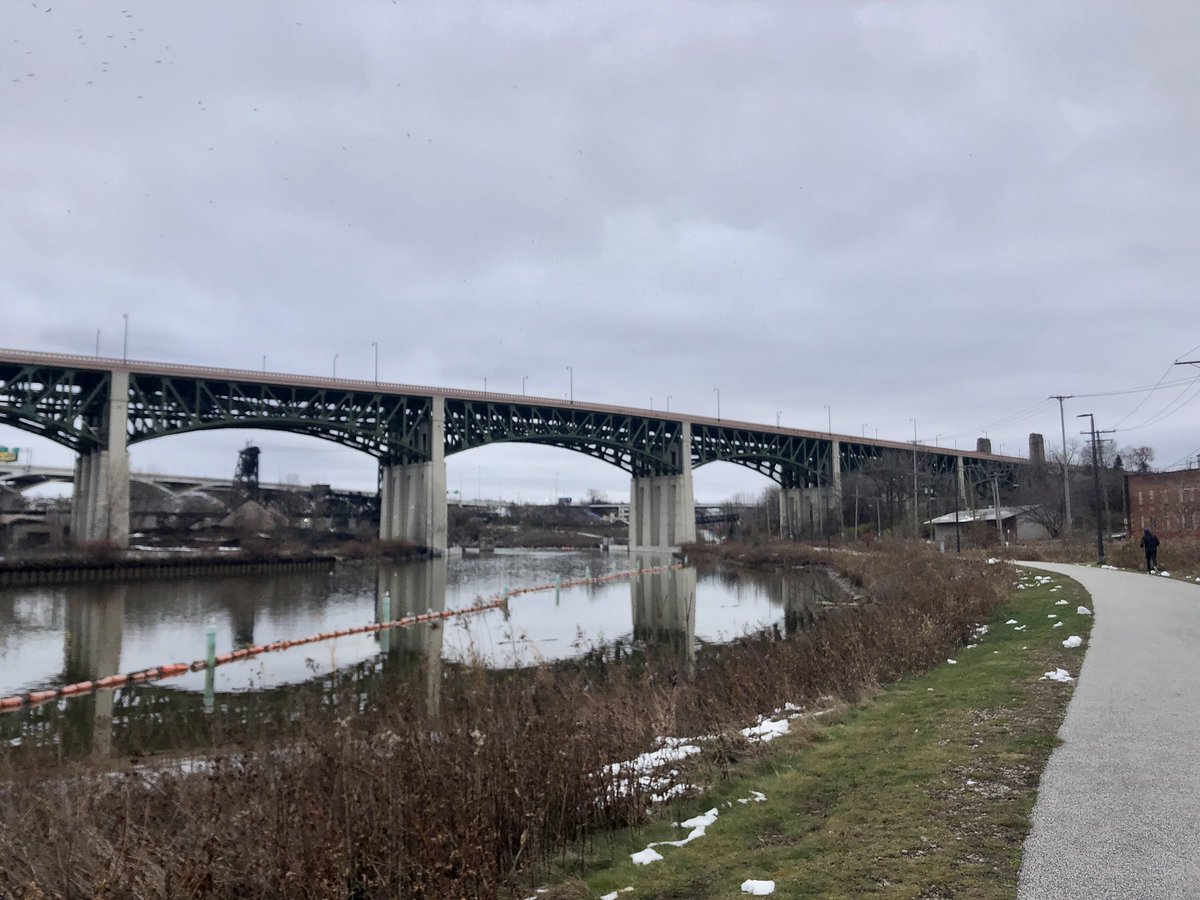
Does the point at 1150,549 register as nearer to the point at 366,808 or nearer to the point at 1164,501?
the point at 1164,501

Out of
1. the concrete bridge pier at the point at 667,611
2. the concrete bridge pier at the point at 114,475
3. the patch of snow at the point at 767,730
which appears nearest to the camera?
the patch of snow at the point at 767,730

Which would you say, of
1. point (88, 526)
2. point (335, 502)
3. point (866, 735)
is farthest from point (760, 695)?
point (335, 502)

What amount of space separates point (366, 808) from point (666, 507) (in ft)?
298

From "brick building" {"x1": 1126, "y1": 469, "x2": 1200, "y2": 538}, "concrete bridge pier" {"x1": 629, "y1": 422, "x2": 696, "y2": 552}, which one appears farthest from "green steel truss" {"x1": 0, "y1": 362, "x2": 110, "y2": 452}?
"brick building" {"x1": 1126, "y1": 469, "x2": 1200, "y2": 538}

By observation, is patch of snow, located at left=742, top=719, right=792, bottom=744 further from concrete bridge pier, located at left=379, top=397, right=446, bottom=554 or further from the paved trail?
concrete bridge pier, located at left=379, top=397, right=446, bottom=554

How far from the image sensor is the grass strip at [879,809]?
4766 mm

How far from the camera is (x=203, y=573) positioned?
55000 mm

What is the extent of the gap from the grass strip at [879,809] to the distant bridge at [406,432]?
6235 centimetres

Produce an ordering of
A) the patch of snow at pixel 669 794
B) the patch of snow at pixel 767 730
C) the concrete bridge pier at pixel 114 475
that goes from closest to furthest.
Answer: the patch of snow at pixel 669 794, the patch of snow at pixel 767 730, the concrete bridge pier at pixel 114 475

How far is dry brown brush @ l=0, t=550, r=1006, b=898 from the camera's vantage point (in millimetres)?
4977

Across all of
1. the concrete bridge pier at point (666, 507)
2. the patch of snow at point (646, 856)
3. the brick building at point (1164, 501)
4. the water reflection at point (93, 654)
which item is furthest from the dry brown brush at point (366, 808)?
the concrete bridge pier at point (666, 507)

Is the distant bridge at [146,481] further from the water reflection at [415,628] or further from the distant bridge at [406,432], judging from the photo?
the water reflection at [415,628]

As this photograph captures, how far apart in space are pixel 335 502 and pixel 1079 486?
94.9m

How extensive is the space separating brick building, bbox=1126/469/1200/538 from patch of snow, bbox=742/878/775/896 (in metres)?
53.4
